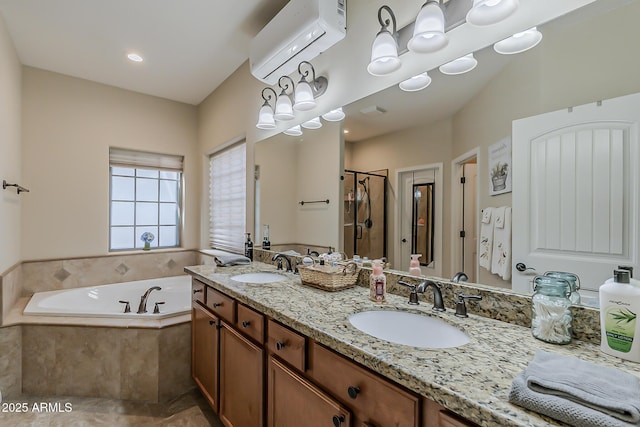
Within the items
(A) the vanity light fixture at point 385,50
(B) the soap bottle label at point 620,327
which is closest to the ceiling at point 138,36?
(A) the vanity light fixture at point 385,50

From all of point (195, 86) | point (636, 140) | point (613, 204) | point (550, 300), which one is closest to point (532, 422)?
point (550, 300)

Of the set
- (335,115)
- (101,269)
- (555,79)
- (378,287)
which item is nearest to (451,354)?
(378,287)

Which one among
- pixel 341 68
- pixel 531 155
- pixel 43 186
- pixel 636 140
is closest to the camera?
pixel 636 140

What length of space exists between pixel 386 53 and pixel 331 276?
1068 millimetres

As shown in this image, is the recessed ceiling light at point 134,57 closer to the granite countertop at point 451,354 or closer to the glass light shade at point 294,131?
the glass light shade at point 294,131

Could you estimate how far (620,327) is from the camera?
793 mm

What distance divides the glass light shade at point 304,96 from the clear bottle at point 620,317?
5.45ft

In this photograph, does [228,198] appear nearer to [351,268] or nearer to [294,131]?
[294,131]

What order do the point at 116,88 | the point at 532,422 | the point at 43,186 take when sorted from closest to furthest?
the point at 532,422, the point at 43,186, the point at 116,88

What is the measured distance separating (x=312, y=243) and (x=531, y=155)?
135 cm

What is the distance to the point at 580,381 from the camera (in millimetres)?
615

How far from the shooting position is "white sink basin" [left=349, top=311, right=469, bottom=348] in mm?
1078

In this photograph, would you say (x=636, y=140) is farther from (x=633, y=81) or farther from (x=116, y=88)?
(x=116, y=88)

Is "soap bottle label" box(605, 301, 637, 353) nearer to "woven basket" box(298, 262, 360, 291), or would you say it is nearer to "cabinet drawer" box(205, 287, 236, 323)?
"woven basket" box(298, 262, 360, 291)
